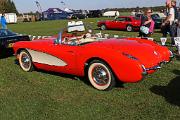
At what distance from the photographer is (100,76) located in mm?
6367

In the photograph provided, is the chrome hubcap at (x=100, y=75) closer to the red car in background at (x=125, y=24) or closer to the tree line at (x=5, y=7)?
the red car in background at (x=125, y=24)

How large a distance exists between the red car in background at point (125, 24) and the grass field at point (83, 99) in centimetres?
1409

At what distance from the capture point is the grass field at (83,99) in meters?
5.13

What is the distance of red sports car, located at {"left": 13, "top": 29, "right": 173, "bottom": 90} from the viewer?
591 centimetres

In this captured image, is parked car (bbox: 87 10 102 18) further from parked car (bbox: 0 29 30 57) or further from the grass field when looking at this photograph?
the grass field

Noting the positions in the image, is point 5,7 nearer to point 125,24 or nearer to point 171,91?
point 125,24

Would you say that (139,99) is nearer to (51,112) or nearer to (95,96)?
(95,96)

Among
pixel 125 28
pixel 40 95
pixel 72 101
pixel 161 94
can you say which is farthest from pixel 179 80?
pixel 125 28

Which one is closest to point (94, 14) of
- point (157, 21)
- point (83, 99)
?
point (157, 21)

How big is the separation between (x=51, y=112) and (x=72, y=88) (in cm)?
140

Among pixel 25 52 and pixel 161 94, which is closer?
pixel 161 94

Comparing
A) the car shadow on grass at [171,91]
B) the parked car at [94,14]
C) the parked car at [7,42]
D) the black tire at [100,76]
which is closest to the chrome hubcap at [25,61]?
the parked car at [7,42]

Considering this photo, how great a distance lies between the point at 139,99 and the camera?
5.76 metres

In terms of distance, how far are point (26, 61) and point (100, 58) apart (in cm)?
281
